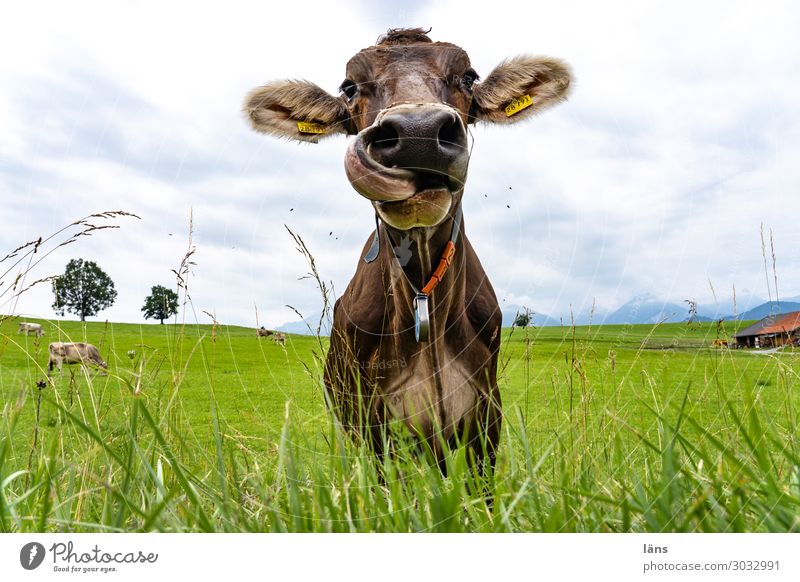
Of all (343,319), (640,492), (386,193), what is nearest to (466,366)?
(343,319)

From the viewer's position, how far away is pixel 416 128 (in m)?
2.88

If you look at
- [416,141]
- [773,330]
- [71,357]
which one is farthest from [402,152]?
[773,330]

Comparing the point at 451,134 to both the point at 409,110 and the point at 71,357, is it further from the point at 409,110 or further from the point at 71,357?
the point at 71,357

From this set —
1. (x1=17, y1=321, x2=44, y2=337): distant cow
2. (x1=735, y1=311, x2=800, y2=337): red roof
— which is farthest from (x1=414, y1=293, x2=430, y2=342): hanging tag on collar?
(x1=17, y1=321, x2=44, y2=337): distant cow

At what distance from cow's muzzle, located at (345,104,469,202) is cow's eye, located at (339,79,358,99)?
1268mm

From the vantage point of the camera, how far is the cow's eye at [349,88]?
164 inches

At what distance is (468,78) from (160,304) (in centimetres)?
255

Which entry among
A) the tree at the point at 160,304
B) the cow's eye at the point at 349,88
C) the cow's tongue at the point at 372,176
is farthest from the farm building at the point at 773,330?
the tree at the point at 160,304

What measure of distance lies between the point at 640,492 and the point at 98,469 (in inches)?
110

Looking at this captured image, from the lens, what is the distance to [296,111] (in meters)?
4.55

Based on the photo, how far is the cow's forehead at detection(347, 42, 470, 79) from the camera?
155 inches

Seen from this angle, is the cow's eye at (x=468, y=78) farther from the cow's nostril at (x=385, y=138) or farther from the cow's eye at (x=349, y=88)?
the cow's nostril at (x=385, y=138)

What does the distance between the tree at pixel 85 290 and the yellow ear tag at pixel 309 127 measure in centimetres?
173
